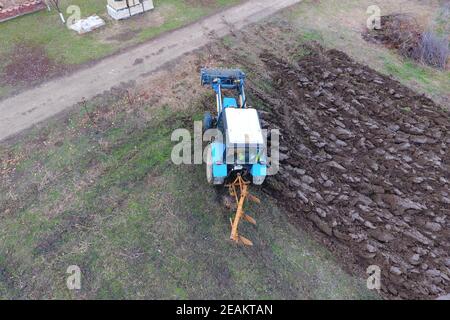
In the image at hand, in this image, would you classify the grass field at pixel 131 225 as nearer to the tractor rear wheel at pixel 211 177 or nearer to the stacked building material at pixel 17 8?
the tractor rear wheel at pixel 211 177

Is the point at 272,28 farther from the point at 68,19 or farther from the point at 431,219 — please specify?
the point at 431,219

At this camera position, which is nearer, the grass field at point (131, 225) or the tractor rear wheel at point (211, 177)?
the grass field at point (131, 225)

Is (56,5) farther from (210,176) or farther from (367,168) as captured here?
(367,168)

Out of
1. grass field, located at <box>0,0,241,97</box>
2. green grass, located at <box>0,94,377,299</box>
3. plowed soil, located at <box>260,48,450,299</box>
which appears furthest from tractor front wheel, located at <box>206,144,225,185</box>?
grass field, located at <box>0,0,241,97</box>

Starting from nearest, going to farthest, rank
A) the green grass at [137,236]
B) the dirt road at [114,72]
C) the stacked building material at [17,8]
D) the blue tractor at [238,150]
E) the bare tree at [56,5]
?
the green grass at [137,236]
the blue tractor at [238,150]
the dirt road at [114,72]
the bare tree at [56,5]
the stacked building material at [17,8]

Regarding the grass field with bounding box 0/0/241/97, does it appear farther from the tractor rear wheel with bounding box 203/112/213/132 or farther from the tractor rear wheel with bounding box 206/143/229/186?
the tractor rear wheel with bounding box 206/143/229/186

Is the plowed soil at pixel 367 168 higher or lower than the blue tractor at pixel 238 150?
lower

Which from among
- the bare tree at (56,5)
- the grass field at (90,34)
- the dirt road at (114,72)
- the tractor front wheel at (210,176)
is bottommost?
the tractor front wheel at (210,176)

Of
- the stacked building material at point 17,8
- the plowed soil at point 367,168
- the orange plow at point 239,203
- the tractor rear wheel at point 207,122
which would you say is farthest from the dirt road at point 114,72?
the orange plow at point 239,203
